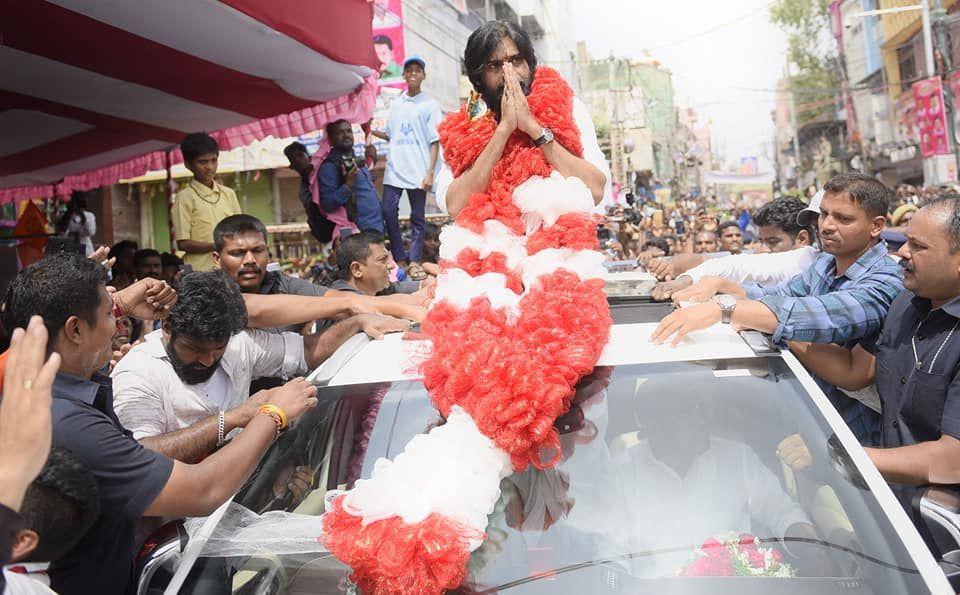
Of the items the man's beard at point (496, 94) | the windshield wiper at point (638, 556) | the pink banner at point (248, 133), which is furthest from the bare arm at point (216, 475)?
the pink banner at point (248, 133)

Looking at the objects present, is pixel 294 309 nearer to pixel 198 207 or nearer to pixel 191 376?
pixel 191 376

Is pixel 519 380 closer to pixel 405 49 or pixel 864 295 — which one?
pixel 864 295

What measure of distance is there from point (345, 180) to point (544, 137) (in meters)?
3.86

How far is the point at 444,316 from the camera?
2.52 metres

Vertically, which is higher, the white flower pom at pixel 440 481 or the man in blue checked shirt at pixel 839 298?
the man in blue checked shirt at pixel 839 298

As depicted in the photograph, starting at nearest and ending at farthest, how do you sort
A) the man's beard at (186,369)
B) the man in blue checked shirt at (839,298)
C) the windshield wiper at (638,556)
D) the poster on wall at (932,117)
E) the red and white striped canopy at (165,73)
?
1. the windshield wiper at (638,556)
2. the man in blue checked shirt at (839,298)
3. the man's beard at (186,369)
4. the red and white striped canopy at (165,73)
5. the poster on wall at (932,117)

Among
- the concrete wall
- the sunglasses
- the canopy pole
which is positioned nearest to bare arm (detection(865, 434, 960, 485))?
the sunglasses

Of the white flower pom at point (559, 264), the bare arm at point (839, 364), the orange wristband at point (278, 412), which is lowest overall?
the bare arm at point (839, 364)

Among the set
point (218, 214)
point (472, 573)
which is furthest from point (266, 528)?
point (218, 214)

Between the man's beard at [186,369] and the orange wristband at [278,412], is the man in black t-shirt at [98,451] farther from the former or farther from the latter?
the man's beard at [186,369]

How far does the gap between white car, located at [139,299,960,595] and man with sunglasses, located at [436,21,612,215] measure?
619 mm

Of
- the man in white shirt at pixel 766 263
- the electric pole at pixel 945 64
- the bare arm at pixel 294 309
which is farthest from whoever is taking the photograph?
the electric pole at pixel 945 64

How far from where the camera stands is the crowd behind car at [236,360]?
1.73m

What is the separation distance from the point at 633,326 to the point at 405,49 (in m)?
14.3
